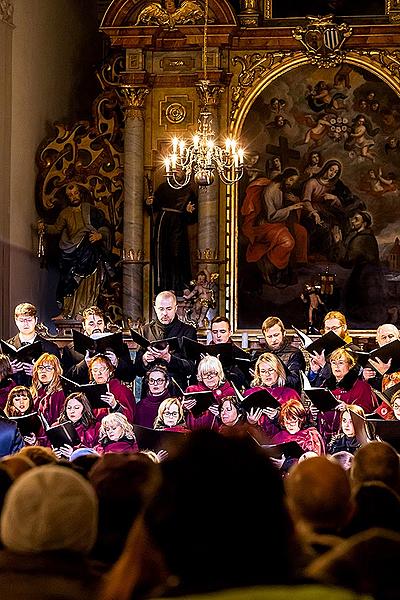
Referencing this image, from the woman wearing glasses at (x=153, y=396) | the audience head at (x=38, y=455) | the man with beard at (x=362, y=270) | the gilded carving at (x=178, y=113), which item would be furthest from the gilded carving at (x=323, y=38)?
the audience head at (x=38, y=455)

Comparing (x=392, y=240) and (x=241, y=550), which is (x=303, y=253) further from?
(x=241, y=550)

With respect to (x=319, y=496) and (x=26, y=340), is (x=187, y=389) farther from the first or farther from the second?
(x=319, y=496)


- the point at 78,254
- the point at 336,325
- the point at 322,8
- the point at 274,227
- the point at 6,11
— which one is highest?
the point at 322,8

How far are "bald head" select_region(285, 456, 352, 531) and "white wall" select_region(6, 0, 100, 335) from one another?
12.1 meters

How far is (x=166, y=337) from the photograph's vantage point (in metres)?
12.0

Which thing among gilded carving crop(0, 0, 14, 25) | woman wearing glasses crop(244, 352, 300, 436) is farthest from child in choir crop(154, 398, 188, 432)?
gilded carving crop(0, 0, 14, 25)

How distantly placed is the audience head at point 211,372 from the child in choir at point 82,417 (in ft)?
3.34

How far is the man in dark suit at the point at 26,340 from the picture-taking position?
11094 millimetres

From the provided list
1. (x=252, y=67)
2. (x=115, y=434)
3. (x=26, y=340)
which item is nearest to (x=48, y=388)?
(x=26, y=340)

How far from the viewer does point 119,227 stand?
55.2 ft

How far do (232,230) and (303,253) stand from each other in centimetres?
100

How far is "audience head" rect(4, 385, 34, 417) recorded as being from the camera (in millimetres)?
10086

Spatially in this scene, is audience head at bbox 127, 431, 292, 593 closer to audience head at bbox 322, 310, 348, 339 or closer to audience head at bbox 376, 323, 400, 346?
audience head at bbox 376, 323, 400, 346

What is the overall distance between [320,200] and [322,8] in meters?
2.61
